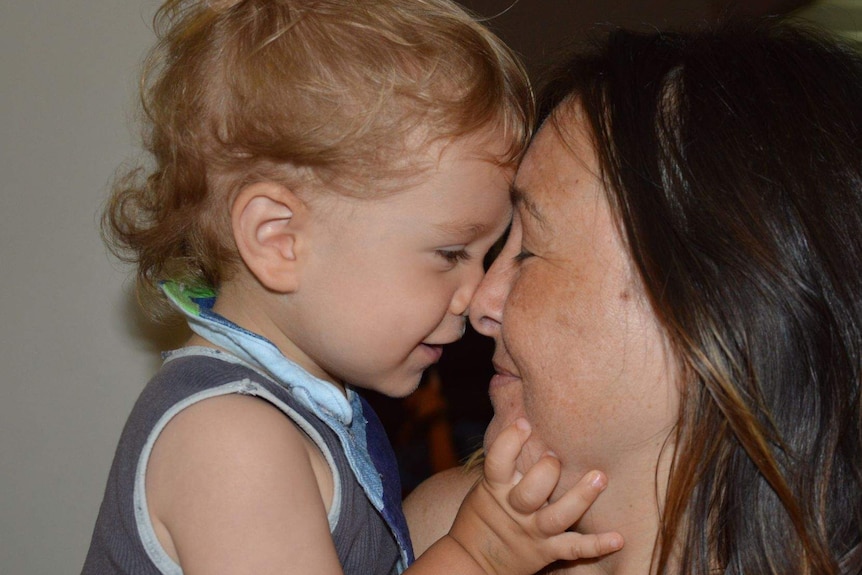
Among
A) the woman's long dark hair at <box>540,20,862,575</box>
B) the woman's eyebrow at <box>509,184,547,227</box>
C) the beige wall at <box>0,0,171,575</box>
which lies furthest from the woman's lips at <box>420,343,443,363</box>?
the beige wall at <box>0,0,171,575</box>

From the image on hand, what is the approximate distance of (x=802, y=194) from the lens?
93 cm

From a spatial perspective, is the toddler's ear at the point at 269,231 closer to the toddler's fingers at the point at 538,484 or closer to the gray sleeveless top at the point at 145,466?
the gray sleeveless top at the point at 145,466

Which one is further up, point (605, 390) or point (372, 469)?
point (605, 390)

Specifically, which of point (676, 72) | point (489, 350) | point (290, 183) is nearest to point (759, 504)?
point (676, 72)

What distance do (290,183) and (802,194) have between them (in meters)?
0.64

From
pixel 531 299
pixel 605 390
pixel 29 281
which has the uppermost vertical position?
pixel 29 281

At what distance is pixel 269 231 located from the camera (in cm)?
117

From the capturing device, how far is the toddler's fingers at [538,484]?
1100mm

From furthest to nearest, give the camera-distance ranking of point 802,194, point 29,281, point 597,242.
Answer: point 29,281, point 597,242, point 802,194

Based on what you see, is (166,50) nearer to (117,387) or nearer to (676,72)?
(117,387)

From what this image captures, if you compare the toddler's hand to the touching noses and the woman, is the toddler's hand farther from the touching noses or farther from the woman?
the touching noses

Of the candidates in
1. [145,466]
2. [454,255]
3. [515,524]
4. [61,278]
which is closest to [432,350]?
[454,255]

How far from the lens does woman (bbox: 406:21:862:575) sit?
3.06 feet

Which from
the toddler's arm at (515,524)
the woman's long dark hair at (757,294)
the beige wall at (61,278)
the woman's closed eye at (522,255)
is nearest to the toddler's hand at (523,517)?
the toddler's arm at (515,524)
